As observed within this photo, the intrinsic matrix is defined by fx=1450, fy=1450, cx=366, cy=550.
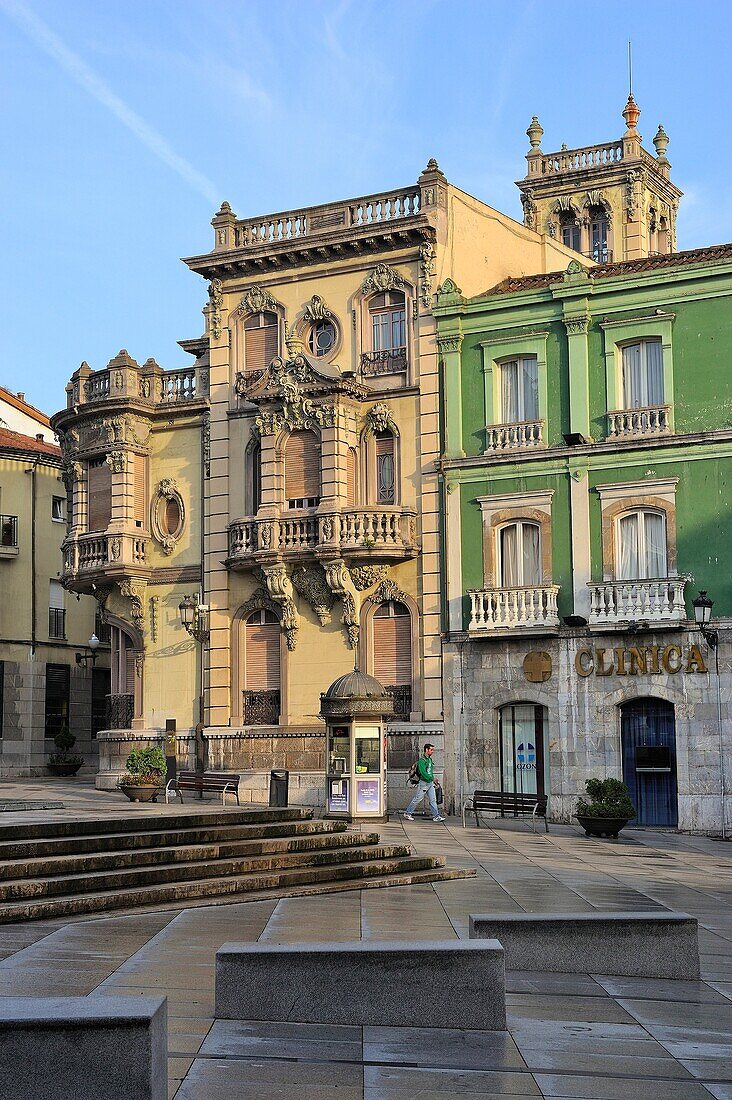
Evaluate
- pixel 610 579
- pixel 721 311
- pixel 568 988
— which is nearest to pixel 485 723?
pixel 610 579

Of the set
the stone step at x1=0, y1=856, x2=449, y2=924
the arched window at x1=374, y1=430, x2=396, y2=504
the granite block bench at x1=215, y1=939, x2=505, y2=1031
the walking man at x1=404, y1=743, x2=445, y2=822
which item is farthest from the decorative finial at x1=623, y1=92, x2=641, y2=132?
the granite block bench at x1=215, y1=939, x2=505, y2=1031

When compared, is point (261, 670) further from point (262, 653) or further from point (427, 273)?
point (427, 273)

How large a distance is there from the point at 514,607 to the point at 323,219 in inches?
473

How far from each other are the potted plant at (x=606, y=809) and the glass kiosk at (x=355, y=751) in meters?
4.24

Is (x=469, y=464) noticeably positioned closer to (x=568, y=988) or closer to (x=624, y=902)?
(x=624, y=902)

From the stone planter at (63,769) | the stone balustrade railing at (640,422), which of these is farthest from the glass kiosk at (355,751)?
the stone planter at (63,769)

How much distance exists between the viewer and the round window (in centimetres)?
3872

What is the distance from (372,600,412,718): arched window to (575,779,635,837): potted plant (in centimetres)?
734

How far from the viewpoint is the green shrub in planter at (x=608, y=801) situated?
29312 mm

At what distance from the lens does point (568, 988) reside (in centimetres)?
1148

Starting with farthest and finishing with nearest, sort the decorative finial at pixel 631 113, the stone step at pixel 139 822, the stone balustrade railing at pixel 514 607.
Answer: the decorative finial at pixel 631 113, the stone balustrade railing at pixel 514 607, the stone step at pixel 139 822

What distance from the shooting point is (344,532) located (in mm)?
36250

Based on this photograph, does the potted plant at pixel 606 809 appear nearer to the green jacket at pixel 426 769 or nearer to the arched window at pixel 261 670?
the green jacket at pixel 426 769

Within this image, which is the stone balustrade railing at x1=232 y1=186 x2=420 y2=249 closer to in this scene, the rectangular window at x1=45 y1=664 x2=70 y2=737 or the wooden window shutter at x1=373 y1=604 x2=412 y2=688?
the wooden window shutter at x1=373 y1=604 x2=412 y2=688
